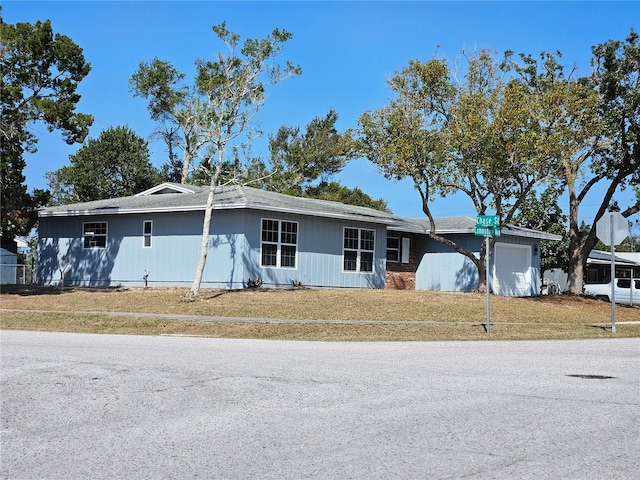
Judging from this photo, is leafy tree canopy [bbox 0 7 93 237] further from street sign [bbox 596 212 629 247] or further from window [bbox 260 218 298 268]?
street sign [bbox 596 212 629 247]

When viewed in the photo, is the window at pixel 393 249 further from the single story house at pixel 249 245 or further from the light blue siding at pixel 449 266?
the light blue siding at pixel 449 266

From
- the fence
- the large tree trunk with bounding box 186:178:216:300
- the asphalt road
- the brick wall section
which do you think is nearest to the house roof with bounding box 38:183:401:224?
the large tree trunk with bounding box 186:178:216:300

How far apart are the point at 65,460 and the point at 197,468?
1.17m

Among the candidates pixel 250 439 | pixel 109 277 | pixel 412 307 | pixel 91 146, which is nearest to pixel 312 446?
pixel 250 439

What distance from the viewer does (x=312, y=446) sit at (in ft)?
21.4

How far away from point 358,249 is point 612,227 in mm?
12916

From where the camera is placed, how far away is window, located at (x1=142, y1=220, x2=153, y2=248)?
30578 mm

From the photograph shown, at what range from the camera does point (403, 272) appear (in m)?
35.1

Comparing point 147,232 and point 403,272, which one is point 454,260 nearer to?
point 403,272

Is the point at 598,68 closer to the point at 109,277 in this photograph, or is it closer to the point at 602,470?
the point at 109,277

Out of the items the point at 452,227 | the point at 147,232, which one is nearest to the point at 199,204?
the point at 147,232

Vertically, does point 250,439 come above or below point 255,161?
below

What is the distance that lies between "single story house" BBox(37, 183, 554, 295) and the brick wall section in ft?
0.15

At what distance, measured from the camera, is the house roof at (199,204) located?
27750mm
